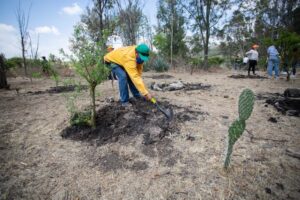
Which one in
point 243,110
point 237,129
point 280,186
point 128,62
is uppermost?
point 128,62

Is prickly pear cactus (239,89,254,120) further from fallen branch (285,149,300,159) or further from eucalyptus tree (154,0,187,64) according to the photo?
eucalyptus tree (154,0,187,64)

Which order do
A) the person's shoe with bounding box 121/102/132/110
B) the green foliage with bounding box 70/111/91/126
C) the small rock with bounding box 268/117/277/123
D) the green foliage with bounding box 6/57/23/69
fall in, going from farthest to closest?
1. the green foliage with bounding box 6/57/23/69
2. the person's shoe with bounding box 121/102/132/110
3. the small rock with bounding box 268/117/277/123
4. the green foliage with bounding box 70/111/91/126

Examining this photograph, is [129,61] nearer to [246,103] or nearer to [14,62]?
[246,103]

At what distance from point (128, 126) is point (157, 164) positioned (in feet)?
3.06

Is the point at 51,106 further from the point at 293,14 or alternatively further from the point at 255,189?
the point at 293,14

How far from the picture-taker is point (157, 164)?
2195 millimetres

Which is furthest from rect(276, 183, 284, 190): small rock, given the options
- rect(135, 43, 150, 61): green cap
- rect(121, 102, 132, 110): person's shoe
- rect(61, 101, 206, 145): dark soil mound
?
rect(135, 43, 150, 61): green cap

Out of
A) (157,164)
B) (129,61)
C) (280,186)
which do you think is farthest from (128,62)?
(280,186)

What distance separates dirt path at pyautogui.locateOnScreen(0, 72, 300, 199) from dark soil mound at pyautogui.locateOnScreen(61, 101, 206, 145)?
0.26 ft

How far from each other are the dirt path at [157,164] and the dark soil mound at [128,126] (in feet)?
0.26

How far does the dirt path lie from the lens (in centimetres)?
183

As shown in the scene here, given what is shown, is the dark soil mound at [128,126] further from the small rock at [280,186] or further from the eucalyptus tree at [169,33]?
the eucalyptus tree at [169,33]

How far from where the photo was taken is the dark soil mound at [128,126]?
108 inches

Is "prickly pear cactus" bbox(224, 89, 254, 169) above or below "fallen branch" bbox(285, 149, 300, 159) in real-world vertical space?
above
